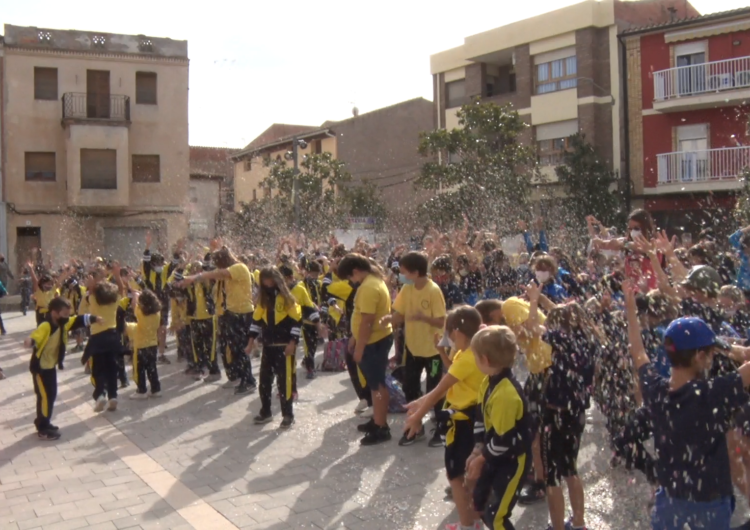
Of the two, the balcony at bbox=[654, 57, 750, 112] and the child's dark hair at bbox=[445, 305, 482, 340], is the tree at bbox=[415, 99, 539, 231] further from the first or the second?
the child's dark hair at bbox=[445, 305, 482, 340]

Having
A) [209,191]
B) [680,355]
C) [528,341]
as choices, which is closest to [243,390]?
[528,341]

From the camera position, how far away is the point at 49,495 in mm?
6023

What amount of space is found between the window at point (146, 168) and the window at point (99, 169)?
1075mm

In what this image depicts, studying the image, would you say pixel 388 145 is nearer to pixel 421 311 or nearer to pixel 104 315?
pixel 104 315

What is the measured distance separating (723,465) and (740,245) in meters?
3.25

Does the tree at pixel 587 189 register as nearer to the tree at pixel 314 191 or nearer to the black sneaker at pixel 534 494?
the tree at pixel 314 191

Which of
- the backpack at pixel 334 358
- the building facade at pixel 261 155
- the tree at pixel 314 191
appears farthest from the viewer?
the building facade at pixel 261 155

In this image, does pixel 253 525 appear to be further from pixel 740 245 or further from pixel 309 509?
pixel 740 245

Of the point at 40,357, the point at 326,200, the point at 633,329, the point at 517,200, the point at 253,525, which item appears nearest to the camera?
the point at 633,329

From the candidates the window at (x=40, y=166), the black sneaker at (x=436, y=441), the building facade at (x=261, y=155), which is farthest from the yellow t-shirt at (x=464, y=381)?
the building facade at (x=261, y=155)

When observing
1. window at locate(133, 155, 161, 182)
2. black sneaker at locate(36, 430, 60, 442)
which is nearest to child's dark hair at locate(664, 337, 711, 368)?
black sneaker at locate(36, 430, 60, 442)

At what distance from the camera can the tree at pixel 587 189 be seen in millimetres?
25188

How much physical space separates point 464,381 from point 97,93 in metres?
32.4

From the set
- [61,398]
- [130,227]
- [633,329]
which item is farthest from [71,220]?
[633,329]
